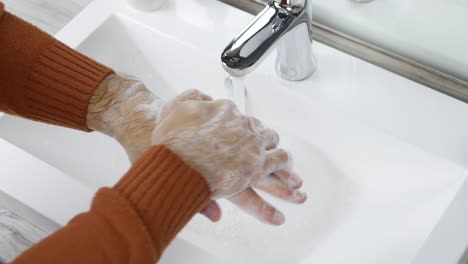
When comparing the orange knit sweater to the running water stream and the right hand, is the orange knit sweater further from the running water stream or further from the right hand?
the running water stream

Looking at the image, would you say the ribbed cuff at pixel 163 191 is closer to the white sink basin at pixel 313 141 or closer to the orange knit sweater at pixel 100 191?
the orange knit sweater at pixel 100 191

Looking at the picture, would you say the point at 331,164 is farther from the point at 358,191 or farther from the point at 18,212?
the point at 18,212

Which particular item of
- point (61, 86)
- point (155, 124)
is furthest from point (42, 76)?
point (155, 124)

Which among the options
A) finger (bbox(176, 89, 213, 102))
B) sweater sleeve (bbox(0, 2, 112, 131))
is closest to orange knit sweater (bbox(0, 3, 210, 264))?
sweater sleeve (bbox(0, 2, 112, 131))

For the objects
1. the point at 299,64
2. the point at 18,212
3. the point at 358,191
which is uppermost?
the point at 299,64

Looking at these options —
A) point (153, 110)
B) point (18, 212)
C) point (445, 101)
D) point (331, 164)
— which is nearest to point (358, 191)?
point (331, 164)

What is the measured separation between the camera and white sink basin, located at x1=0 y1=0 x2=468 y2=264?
0.90 metres

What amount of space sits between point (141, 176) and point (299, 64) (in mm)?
383

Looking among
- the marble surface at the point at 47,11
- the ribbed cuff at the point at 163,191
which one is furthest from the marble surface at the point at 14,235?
the marble surface at the point at 47,11

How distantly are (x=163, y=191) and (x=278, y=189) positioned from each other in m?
0.22

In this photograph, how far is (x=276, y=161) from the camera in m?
0.83

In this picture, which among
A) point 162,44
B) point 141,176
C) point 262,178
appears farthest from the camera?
point 162,44

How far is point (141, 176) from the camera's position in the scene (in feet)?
2.21

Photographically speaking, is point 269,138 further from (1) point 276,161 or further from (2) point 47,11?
(2) point 47,11
